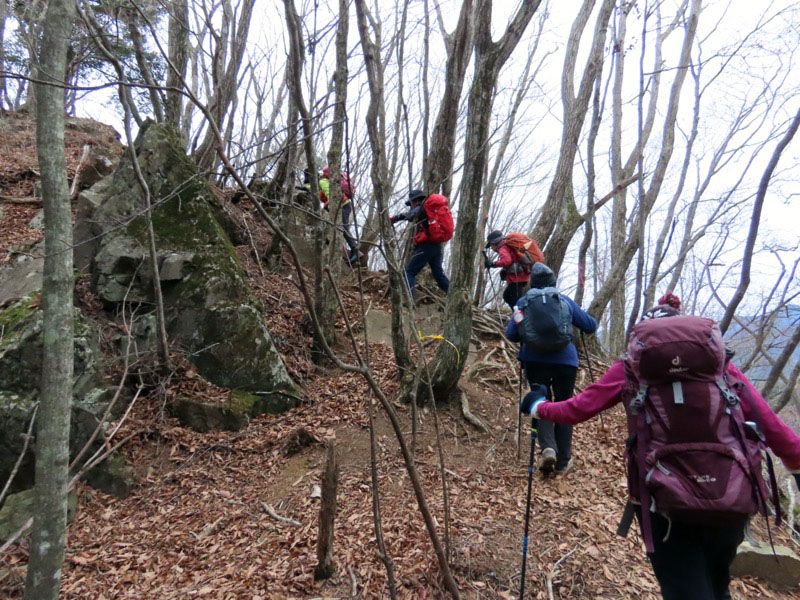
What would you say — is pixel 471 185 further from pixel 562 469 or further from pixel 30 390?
pixel 30 390

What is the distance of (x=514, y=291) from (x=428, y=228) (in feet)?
5.48

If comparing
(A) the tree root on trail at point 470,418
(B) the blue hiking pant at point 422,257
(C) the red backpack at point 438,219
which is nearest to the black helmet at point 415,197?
(C) the red backpack at point 438,219

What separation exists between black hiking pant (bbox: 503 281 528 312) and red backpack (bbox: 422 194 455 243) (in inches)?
49.7

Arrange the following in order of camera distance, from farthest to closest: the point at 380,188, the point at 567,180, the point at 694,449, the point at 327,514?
the point at 567,180 < the point at 380,188 < the point at 327,514 < the point at 694,449

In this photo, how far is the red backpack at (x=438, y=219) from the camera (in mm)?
6405

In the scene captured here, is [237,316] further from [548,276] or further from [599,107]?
[599,107]

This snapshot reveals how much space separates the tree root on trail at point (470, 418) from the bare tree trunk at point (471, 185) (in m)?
0.26

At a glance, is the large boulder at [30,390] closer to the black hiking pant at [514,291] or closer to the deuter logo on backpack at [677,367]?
the deuter logo on backpack at [677,367]

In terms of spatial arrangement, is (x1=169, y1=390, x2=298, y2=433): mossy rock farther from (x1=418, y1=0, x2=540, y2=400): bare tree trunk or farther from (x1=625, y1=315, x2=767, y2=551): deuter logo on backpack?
(x1=625, y1=315, x2=767, y2=551): deuter logo on backpack

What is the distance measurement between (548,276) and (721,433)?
2.50 meters

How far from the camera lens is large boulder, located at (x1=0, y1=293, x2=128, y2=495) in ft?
14.0

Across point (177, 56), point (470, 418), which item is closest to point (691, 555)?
point (470, 418)

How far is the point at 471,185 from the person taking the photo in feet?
15.1

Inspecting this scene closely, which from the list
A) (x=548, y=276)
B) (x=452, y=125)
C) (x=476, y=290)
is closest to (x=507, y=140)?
(x=476, y=290)
